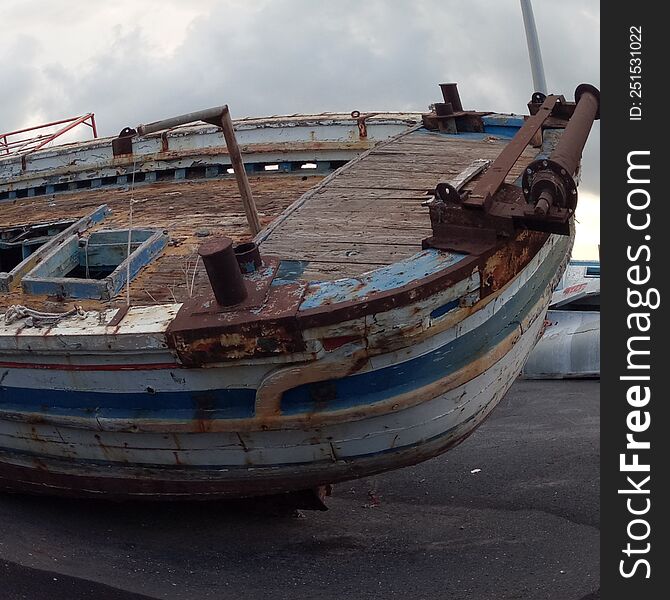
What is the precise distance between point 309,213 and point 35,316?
1.93m

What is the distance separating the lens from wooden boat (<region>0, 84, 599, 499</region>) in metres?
5.21

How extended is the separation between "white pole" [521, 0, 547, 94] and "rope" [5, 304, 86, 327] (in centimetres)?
718

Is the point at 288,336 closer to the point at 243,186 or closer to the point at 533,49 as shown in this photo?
the point at 243,186

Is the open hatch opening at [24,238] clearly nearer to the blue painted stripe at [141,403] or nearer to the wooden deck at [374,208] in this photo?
the blue painted stripe at [141,403]

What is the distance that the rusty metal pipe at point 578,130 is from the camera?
17.7 feet

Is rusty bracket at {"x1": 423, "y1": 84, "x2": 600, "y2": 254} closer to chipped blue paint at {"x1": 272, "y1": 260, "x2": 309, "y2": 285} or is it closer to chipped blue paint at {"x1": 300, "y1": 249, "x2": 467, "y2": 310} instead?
chipped blue paint at {"x1": 300, "y1": 249, "x2": 467, "y2": 310}

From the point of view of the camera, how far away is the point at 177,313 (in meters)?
5.39

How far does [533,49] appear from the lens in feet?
37.6

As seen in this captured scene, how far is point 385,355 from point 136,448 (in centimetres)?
170

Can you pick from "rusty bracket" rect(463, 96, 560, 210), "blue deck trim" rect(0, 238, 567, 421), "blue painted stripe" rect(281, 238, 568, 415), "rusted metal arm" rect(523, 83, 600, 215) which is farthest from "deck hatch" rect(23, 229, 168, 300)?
"rusted metal arm" rect(523, 83, 600, 215)

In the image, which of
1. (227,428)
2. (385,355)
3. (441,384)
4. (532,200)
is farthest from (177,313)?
(532,200)

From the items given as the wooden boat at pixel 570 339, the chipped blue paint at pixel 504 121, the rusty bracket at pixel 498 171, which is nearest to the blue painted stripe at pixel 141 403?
the rusty bracket at pixel 498 171

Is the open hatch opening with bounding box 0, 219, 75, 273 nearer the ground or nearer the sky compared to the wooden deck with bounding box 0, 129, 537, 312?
nearer the ground

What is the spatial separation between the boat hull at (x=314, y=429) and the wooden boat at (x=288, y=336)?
0.5 inches
